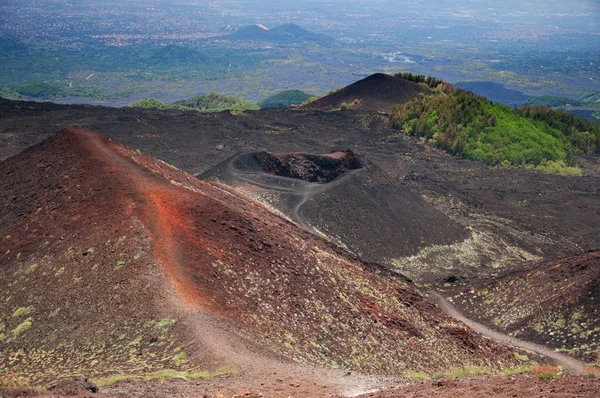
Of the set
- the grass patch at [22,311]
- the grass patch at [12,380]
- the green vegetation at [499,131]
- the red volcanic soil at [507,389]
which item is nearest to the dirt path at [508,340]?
the red volcanic soil at [507,389]

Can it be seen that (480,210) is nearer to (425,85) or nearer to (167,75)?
(425,85)

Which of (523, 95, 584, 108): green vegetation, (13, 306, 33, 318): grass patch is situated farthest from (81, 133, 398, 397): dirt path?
(523, 95, 584, 108): green vegetation

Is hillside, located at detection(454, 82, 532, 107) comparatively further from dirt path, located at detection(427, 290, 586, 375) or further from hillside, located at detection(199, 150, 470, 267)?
dirt path, located at detection(427, 290, 586, 375)

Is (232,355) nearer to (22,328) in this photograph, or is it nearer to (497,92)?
(22,328)

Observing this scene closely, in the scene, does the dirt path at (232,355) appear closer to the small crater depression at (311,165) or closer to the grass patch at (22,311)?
the grass patch at (22,311)

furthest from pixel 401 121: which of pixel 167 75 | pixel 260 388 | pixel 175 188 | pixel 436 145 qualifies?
pixel 167 75

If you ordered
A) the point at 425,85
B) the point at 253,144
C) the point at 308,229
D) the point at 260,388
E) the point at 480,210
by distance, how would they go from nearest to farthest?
the point at 260,388
the point at 308,229
the point at 480,210
the point at 253,144
the point at 425,85
